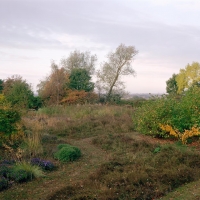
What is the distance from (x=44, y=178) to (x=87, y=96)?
24.1 meters

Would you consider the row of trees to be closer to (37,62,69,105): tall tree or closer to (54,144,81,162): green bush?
(37,62,69,105): tall tree

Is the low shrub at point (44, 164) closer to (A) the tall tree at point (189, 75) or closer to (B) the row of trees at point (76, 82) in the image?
(B) the row of trees at point (76, 82)

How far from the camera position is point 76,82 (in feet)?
109

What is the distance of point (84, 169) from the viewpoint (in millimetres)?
8289

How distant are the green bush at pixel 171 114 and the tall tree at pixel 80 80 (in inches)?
816

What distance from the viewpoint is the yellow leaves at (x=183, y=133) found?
442 inches

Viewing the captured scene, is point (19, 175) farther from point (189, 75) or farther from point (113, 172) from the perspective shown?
point (189, 75)

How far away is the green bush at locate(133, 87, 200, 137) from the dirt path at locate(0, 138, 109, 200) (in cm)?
307

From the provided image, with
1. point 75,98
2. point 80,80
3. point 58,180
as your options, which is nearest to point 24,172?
point 58,180

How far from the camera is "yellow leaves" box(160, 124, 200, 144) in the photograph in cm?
1123

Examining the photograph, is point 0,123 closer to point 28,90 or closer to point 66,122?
point 66,122

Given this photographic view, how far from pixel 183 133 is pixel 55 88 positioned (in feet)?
66.0

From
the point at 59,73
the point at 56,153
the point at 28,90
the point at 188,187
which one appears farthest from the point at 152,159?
the point at 59,73

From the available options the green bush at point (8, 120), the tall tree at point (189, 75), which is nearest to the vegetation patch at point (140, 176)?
the green bush at point (8, 120)
